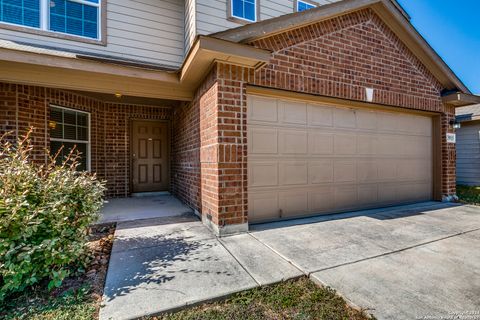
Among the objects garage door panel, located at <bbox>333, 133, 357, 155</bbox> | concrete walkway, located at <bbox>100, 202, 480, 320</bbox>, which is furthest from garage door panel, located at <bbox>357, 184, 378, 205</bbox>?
concrete walkway, located at <bbox>100, 202, 480, 320</bbox>

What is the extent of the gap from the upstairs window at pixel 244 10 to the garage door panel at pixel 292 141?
3.67 meters

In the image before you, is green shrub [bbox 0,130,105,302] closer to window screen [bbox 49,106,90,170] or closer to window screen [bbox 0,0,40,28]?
window screen [bbox 49,106,90,170]

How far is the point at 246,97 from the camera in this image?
4.09 m

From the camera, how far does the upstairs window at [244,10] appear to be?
245 inches

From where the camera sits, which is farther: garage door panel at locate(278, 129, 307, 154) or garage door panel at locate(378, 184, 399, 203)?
garage door panel at locate(378, 184, 399, 203)

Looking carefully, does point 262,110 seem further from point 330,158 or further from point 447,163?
point 447,163

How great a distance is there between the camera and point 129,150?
7.07 metres

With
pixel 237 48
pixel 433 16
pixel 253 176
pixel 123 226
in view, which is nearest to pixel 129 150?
pixel 123 226

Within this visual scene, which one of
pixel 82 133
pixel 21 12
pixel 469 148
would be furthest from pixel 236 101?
pixel 469 148

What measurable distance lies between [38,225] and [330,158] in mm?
4815

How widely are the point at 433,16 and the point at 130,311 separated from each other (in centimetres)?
1200

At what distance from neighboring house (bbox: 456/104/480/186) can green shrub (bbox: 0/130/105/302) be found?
39.0ft

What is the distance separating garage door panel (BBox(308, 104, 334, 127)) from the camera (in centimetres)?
488

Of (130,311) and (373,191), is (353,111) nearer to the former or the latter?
(373,191)
